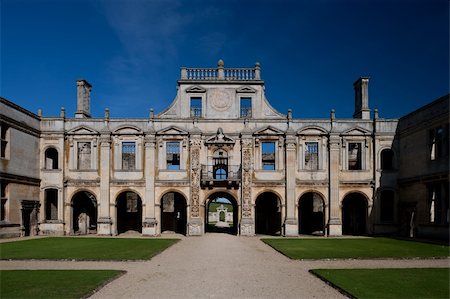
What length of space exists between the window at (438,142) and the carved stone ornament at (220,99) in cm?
1525

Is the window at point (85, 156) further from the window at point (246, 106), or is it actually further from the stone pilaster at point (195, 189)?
the window at point (246, 106)

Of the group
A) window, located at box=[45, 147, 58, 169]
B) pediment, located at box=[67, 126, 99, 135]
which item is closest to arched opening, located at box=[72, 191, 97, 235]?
window, located at box=[45, 147, 58, 169]

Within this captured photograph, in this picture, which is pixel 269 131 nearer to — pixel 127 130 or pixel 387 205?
pixel 387 205

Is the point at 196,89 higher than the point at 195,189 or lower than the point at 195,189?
higher

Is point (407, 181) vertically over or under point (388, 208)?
over

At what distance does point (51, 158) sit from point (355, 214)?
26.1 m

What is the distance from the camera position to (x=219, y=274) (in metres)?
14.2

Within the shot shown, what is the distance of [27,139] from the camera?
32062 mm

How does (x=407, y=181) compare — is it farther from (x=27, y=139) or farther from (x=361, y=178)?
(x=27, y=139)

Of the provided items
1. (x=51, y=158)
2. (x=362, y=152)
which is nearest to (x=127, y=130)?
(x=51, y=158)

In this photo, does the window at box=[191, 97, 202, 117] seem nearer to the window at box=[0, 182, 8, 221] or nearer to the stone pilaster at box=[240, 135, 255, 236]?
the stone pilaster at box=[240, 135, 255, 236]

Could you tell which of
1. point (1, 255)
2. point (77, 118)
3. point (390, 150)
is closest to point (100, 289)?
point (1, 255)

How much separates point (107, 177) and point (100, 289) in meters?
23.0

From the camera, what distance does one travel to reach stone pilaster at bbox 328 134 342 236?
110ft
